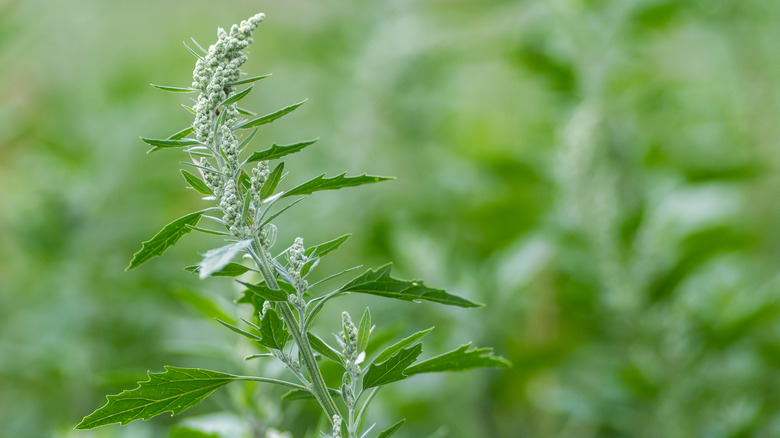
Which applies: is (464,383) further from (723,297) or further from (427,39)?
(427,39)

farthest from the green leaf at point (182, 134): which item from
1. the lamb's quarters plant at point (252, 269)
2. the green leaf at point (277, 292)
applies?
the green leaf at point (277, 292)

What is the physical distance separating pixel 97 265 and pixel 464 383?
2.36 ft

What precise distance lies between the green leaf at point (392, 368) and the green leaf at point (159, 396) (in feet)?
0.25

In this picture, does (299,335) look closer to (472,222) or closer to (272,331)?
(272,331)

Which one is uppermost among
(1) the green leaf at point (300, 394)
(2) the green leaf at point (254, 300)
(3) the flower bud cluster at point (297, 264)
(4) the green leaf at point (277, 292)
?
(3) the flower bud cluster at point (297, 264)

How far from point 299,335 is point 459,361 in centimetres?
10

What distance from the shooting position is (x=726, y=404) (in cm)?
108

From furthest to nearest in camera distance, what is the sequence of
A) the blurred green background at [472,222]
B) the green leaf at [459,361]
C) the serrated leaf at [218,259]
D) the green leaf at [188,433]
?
the blurred green background at [472,222]
the green leaf at [188,433]
the green leaf at [459,361]
the serrated leaf at [218,259]

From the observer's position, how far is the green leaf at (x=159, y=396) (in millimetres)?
372

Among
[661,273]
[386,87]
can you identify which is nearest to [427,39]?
[386,87]

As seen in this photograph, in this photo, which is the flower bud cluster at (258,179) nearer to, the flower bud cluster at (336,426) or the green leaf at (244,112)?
the green leaf at (244,112)

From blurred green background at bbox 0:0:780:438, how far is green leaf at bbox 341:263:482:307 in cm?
27

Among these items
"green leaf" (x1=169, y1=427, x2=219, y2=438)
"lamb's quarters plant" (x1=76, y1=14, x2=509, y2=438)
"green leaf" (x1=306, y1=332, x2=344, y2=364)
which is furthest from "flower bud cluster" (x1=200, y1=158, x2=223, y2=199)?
"green leaf" (x1=169, y1=427, x2=219, y2=438)

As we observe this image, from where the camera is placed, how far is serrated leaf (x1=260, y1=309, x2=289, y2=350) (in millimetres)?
385
